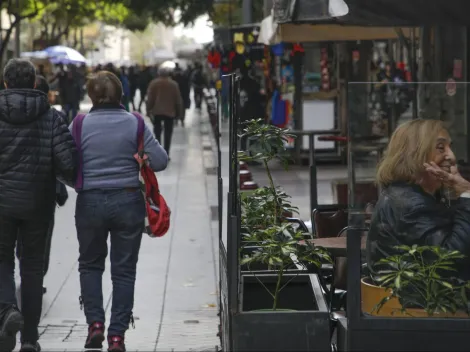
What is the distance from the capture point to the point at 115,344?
697cm

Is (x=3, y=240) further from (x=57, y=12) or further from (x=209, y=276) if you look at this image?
(x=57, y=12)

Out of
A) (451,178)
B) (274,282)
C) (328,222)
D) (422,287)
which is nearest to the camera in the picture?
(422,287)

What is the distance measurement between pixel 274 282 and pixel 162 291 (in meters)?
4.34

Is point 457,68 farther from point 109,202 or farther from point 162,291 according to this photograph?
point 109,202

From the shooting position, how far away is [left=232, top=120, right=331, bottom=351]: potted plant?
4.53 metres

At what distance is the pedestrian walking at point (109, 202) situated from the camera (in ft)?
22.8

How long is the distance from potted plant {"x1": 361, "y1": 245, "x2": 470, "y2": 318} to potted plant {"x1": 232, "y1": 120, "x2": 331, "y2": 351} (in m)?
0.26

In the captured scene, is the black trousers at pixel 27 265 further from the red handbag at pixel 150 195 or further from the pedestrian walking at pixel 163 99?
the pedestrian walking at pixel 163 99

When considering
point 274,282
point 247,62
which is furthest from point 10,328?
point 247,62

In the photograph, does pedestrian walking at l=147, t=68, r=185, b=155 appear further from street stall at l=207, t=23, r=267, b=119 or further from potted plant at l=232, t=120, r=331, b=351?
potted plant at l=232, t=120, r=331, b=351

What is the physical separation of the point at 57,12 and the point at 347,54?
1236 centimetres

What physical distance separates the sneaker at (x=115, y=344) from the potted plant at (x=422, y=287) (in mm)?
2654

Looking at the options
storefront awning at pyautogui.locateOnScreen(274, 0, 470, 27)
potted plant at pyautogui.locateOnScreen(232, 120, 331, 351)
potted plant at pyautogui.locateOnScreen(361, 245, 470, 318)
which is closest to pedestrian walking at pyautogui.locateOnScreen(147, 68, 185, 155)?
storefront awning at pyautogui.locateOnScreen(274, 0, 470, 27)

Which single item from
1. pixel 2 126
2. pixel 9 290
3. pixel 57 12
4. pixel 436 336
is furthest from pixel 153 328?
pixel 57 12
